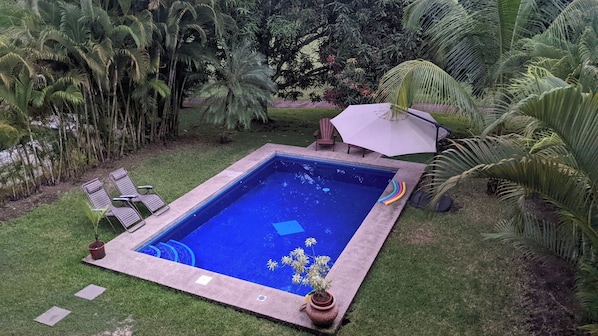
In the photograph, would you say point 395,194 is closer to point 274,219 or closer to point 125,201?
point 274,219

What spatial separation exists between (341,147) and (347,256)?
6.21m

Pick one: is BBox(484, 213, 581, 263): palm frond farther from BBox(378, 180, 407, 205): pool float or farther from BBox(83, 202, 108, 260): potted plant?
BBox(83, 202, 108, 260): potted plant

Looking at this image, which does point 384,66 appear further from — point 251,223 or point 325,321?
point 325,321

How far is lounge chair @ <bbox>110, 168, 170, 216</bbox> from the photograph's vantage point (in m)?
8.66

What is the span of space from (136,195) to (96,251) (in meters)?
1.94

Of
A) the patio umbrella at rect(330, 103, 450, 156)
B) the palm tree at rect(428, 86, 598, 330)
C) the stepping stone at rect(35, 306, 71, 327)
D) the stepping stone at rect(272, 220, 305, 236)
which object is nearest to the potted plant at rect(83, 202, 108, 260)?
the stepping stone at rect(35, 306, 71, 327)

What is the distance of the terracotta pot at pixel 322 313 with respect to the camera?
541cm

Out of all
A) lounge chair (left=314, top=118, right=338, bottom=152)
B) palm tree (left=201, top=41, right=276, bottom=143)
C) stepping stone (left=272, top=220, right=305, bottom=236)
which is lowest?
stepping stone (left=272, top=220, right=305, bottom=236)

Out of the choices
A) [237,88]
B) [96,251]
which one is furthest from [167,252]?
[237,88]

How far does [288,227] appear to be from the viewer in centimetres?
891

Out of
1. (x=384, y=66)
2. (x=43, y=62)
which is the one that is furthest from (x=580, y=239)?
(x=43, y=62)

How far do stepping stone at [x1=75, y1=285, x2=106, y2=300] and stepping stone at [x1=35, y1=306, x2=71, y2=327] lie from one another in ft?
1.11

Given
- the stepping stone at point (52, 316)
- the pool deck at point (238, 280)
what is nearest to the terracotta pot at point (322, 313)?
the pool deck at point (238, 280)

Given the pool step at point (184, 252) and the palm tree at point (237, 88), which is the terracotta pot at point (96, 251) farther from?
the palm tree at point (237, 88)
